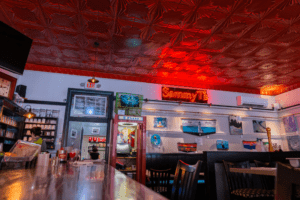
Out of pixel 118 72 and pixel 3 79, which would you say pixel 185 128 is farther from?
pixel 3 79

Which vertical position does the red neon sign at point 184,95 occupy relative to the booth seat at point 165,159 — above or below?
above

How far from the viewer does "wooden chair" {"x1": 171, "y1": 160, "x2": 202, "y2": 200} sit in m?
1.42

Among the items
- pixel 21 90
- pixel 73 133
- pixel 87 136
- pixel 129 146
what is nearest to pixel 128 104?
pixel 129 146

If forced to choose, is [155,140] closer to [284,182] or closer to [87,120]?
[87,120]

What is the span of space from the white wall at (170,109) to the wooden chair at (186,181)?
17.1 feet

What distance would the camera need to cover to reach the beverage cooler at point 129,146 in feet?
19.3

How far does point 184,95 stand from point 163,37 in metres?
3.47

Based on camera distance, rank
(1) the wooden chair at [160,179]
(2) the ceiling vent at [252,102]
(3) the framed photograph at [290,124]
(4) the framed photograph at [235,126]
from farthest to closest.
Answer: (2) the ceiling vent at [252,102] → (4) the framed photograph at [235,126] → (3) the framed photograph at [290,124] → (1) the wooden chair at [160,179]

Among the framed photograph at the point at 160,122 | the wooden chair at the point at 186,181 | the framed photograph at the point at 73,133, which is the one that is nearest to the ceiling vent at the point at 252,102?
the framed photograph at the point at 160,122

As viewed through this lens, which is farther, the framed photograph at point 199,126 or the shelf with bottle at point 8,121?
the framed photograph at point 199,126

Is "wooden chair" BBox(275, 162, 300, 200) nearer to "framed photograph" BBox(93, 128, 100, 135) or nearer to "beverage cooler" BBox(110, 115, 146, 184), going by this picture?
"beverage cooler" BBox(110, 115, 146, 184)

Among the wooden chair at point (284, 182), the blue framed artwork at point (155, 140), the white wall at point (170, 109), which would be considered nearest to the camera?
the wooden chair at point (284, 182)

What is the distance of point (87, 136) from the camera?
6398mm

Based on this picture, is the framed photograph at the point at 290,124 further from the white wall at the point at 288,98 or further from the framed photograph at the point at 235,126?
the framed photograph at the point at 235,126
